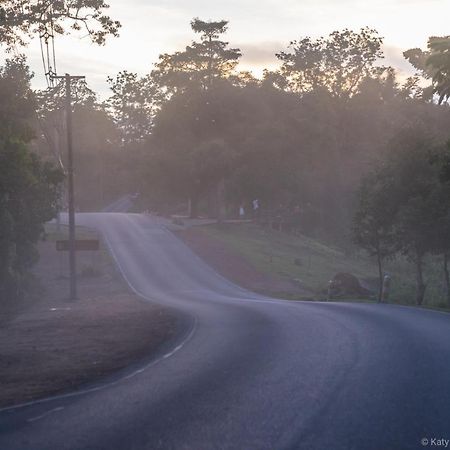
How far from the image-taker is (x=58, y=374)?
1545 centimetres

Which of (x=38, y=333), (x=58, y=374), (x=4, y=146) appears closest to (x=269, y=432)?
(x=58, y=374)

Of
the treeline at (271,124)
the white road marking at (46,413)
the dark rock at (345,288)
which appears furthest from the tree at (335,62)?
the white road marking at (46,413)

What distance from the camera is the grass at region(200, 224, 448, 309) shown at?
175 feet

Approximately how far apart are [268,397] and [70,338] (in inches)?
451

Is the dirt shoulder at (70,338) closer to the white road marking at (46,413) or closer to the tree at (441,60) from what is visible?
the white road marking at (46,413)

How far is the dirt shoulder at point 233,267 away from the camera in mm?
53409

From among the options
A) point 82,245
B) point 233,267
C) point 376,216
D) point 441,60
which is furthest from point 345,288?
point 441,60

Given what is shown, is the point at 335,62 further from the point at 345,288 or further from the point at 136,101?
the point at 345,288

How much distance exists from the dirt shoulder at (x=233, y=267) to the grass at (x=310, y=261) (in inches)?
29.8

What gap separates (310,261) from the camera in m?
69.8

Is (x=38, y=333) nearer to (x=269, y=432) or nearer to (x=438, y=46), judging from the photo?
(x=438, y=46)

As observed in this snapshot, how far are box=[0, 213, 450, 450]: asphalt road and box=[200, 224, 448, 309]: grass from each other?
26084mm

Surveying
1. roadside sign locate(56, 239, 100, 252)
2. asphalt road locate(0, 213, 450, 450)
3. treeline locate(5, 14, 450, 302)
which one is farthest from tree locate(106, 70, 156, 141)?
asphalt road locate(0, 213, 450, 450)

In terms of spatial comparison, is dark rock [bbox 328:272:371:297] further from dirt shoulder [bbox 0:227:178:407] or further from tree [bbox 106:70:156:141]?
tree [bbox 106:70:156:141]
